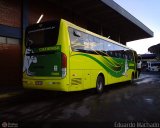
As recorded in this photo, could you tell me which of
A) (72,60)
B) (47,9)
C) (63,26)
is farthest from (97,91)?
(47,9)

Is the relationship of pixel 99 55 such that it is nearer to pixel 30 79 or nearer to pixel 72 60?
pixel 72 60

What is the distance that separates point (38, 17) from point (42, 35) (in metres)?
6.71

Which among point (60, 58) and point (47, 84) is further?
point (47, 84)

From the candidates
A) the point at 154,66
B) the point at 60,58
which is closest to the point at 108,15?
the point at 60,58

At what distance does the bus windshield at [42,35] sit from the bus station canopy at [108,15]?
300 inches

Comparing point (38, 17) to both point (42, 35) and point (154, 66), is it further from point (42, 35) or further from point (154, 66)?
point (154, 66)

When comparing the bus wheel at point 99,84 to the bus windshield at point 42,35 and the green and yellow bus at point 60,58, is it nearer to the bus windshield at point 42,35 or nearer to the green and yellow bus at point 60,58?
the green and yellow bus at point 60,58

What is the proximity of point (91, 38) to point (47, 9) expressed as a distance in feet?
21.6

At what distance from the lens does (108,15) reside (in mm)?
23609

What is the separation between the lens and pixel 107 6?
2042 centimetres

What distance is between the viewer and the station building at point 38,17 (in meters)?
15.2

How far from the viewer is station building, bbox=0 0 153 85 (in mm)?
15164

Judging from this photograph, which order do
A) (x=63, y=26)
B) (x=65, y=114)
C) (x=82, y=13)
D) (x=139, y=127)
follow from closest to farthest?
(x=139, y=127), (x=65, y=114), (x=63, y=26), (x=82, y=13)

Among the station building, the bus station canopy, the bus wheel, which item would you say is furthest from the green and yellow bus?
the bus station canopy
